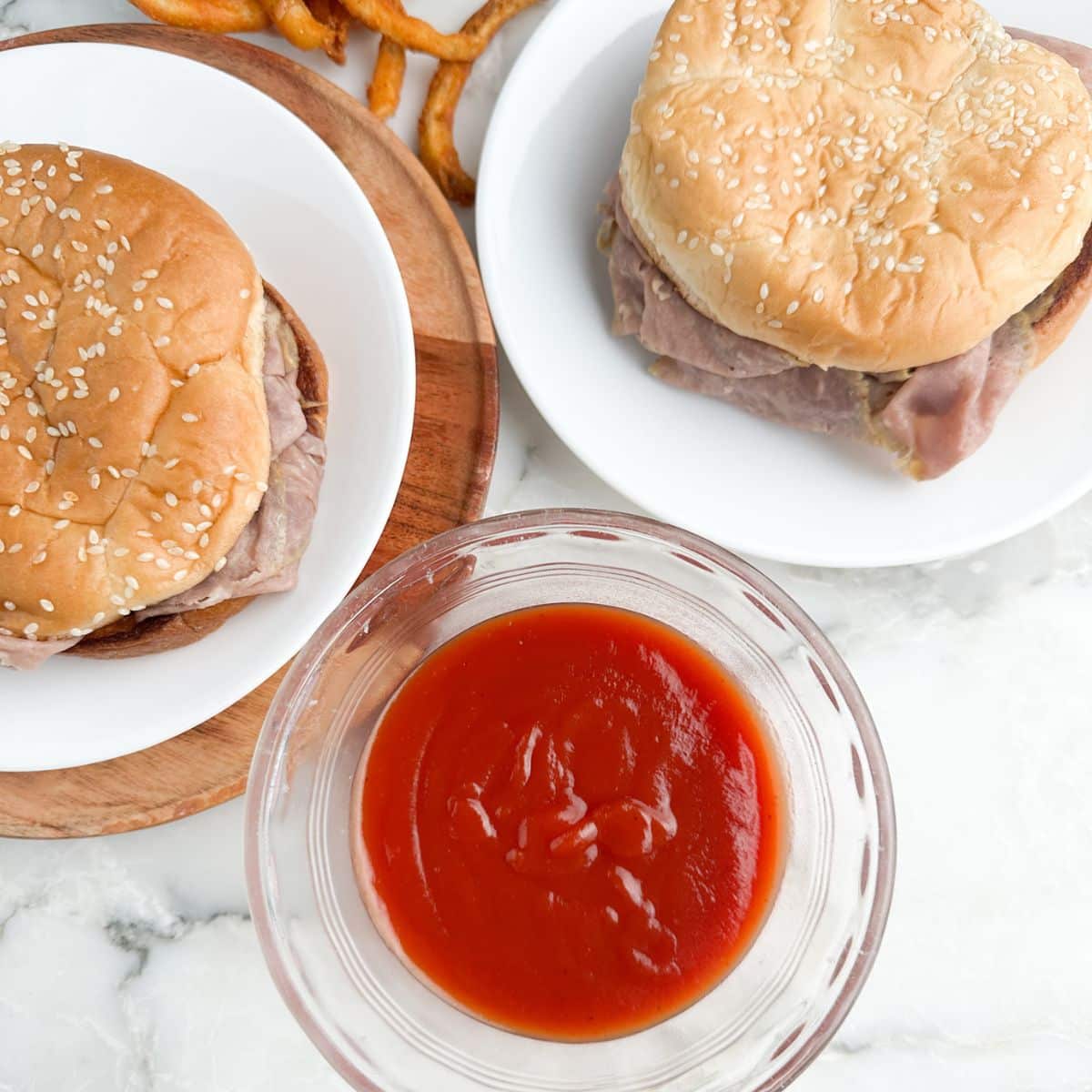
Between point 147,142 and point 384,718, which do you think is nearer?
point 384,718

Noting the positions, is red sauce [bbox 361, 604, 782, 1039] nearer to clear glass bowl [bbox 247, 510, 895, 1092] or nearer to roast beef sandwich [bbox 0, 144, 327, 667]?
clear glass bowl [bbox 247, 510, 895, 1092]

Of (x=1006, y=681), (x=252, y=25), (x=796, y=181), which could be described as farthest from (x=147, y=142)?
(x=1006, y=681)

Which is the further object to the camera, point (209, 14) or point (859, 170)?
point (209, 14)

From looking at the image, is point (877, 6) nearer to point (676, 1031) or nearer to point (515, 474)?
point (515, 474)

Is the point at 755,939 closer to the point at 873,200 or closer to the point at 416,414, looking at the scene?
the point at 416,414

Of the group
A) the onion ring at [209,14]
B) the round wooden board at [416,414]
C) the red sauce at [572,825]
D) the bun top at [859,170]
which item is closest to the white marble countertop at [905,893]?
the round wooden board at [416,414]

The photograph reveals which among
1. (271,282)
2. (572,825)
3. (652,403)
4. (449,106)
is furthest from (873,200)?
(572,825)
